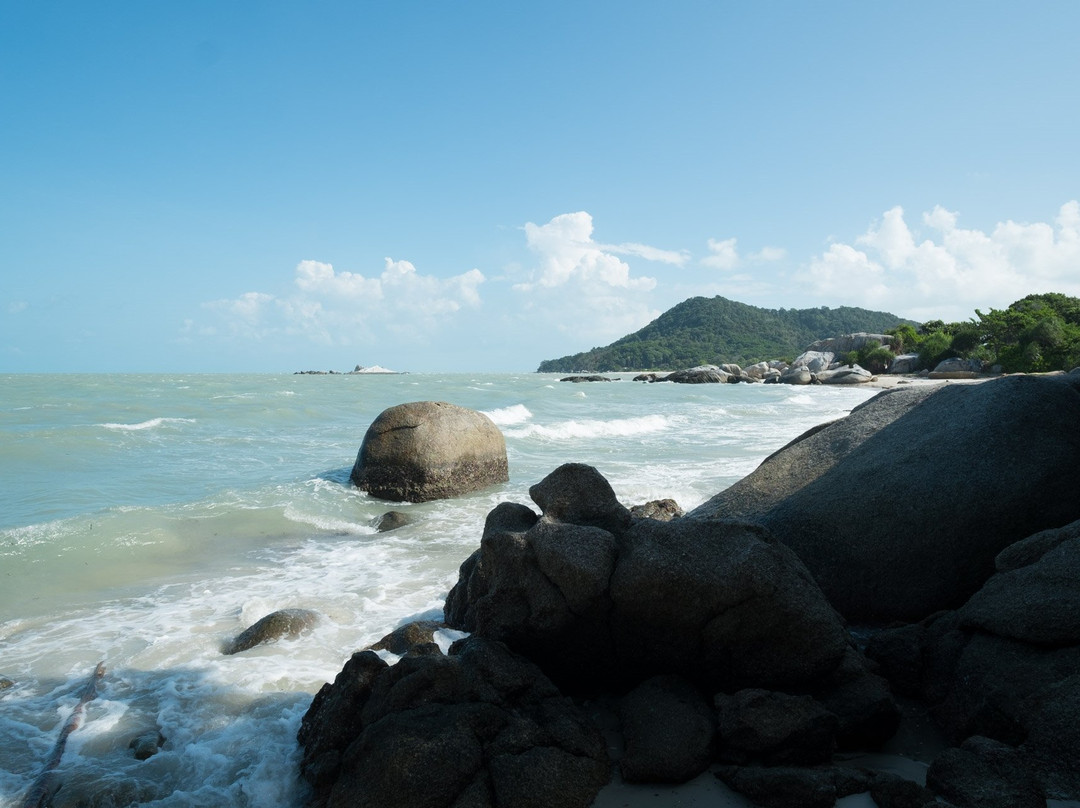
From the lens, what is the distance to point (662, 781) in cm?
327

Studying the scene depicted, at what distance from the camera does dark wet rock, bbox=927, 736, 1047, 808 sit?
2.77 meters

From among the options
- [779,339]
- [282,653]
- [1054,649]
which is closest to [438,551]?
[282,653]

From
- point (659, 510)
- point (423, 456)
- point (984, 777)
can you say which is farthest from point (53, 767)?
point (423, 456)

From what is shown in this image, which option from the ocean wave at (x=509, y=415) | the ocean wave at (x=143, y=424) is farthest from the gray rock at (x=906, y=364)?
the ocean wave at (x=143, y=424)

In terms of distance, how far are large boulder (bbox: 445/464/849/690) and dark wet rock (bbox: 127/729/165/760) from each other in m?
1.92

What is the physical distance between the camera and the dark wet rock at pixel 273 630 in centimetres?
544

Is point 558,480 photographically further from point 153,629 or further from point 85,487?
point 85,487

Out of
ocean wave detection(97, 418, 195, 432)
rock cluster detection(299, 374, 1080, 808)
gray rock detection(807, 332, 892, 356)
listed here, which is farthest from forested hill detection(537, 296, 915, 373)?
rock cluster detection(299, 374, 1080, 808)

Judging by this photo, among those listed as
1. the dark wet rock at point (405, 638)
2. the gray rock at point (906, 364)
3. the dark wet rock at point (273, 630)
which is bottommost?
the dark wet rock at point (273, 630)

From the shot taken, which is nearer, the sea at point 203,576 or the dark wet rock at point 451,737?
the dark wet rock at point 451,737

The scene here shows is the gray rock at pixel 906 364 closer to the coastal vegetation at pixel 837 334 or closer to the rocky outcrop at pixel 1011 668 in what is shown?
the coastal vegetation at pixel 837 334

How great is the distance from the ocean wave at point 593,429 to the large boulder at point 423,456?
7.48 metres

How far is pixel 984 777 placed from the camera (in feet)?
9.50

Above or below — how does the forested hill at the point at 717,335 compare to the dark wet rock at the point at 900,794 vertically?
above
